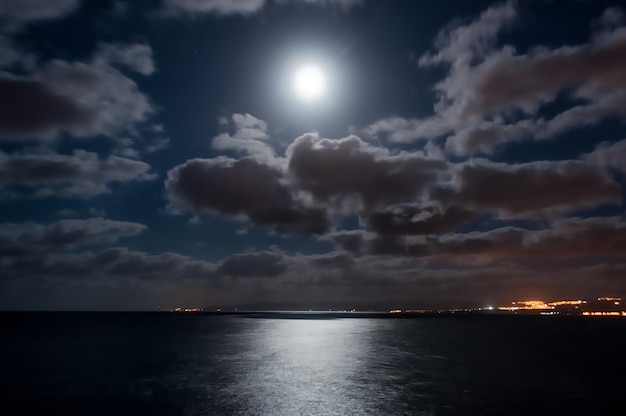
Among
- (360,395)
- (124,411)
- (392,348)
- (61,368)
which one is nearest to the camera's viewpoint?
(124,411)

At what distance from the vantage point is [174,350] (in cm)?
8406

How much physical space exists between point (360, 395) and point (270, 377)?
573 inches

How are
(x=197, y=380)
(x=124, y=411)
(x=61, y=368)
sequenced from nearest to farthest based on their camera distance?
(x=124, y=411)
(x=197, y=380)
(x=61, y=368)

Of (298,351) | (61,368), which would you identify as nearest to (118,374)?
(61,368)

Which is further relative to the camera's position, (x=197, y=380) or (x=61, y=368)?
(x=61, y=368)

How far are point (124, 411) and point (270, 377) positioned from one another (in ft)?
64.6

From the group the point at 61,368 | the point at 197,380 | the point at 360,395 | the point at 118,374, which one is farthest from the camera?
the point at 61,368

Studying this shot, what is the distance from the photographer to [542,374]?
2222 inches

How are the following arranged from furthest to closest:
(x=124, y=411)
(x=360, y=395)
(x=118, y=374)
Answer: (x=118, y=374)
(x=360, y=395)
(x=124, y=411)

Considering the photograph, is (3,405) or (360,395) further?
(360,395)

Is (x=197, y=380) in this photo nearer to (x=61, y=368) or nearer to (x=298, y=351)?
(x=61, y=368)

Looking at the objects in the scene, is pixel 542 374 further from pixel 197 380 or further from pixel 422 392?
pixel 197 380

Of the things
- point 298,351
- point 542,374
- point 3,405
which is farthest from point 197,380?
point 542,374

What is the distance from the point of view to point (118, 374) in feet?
180
